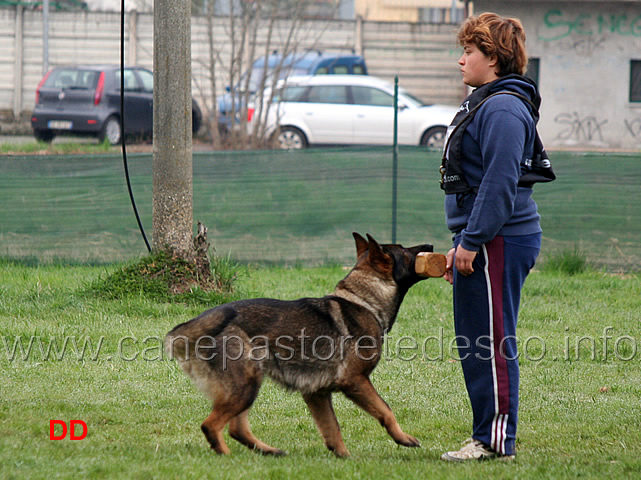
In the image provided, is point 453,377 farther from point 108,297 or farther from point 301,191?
point 301,191

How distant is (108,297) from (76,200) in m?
2.36

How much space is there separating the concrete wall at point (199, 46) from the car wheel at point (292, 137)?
545cm

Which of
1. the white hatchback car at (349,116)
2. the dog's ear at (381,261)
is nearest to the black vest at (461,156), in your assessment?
the dog's ear at (381,261)

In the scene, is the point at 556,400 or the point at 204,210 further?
the point at 204,210

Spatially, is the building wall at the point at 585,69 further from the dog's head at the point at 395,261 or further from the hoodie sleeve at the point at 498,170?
the hoodie sleeve at the point at 498,170

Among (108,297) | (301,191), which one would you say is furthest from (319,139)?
(108,297)

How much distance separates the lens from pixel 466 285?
3656mm

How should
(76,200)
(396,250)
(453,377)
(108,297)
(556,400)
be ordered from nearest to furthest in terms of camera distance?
Answer: (396,250) → (556,400) → (453,377) → (108,297) → (76,200)

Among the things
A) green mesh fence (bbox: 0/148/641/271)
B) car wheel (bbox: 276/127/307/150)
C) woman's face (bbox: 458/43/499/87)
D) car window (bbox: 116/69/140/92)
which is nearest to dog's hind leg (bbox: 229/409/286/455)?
woman's face (bbox: 458/43/499/87)

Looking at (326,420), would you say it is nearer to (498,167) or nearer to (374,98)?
(498,167)

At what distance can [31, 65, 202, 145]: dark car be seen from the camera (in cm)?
1681

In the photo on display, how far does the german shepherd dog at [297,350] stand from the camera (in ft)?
12.1

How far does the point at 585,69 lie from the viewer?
20.7 meters

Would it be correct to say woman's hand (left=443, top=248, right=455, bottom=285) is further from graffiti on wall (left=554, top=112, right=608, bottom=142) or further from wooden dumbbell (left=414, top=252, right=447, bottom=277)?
graffiti on wall (left=554, top=112, right=608, bottom=142)
